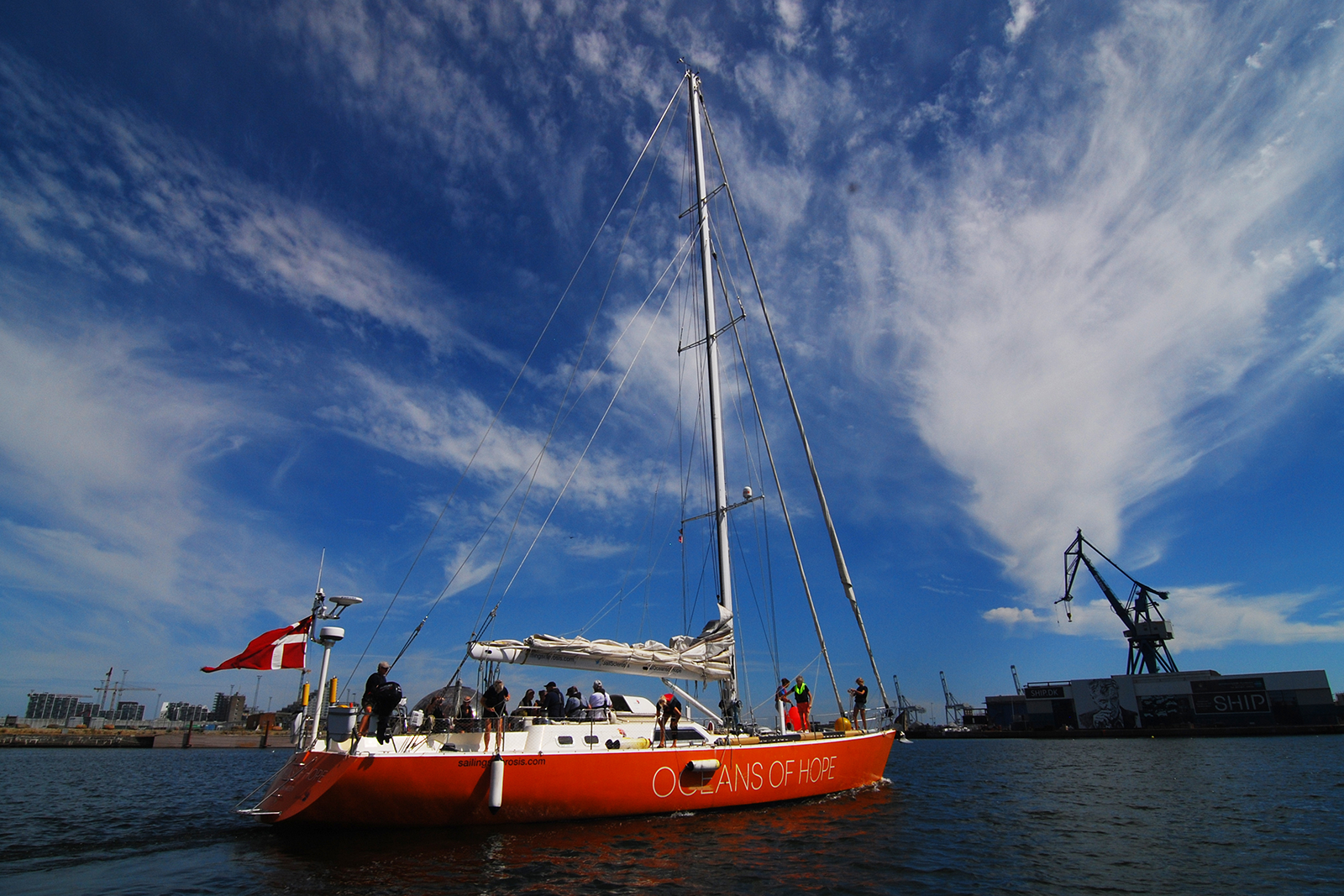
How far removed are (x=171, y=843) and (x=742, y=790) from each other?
9891mm

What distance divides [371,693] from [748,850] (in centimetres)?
664

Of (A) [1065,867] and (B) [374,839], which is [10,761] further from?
(A) [1065,867]

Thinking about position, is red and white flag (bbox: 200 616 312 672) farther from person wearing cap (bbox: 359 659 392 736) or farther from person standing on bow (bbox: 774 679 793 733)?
person standing on bow (bbox: 774 679 793 733)

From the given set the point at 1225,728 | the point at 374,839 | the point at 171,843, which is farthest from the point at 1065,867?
the point at 1225,728

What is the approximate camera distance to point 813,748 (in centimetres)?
1369

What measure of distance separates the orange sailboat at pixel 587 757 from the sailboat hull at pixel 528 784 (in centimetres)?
2

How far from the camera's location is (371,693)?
1035cm

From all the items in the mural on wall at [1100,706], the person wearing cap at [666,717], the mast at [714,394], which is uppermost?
the mast at [714,394]

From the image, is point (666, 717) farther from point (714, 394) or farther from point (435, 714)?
point (714, 394)

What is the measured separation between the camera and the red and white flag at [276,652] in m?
10.4

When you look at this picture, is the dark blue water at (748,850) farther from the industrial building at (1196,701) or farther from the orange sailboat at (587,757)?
the industrial building at (1196,701)

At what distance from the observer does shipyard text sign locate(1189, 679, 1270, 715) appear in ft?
192

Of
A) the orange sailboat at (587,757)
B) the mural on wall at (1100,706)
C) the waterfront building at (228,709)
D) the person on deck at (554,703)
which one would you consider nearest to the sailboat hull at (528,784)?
the orange sailboat at (587,757)

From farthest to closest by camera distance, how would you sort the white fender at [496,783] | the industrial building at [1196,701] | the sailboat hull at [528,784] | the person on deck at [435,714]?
the industrial building at [1196,701] → the person on deck at [435,714] → the white fender at [496,783] → the sailboat hull at [528,784]
